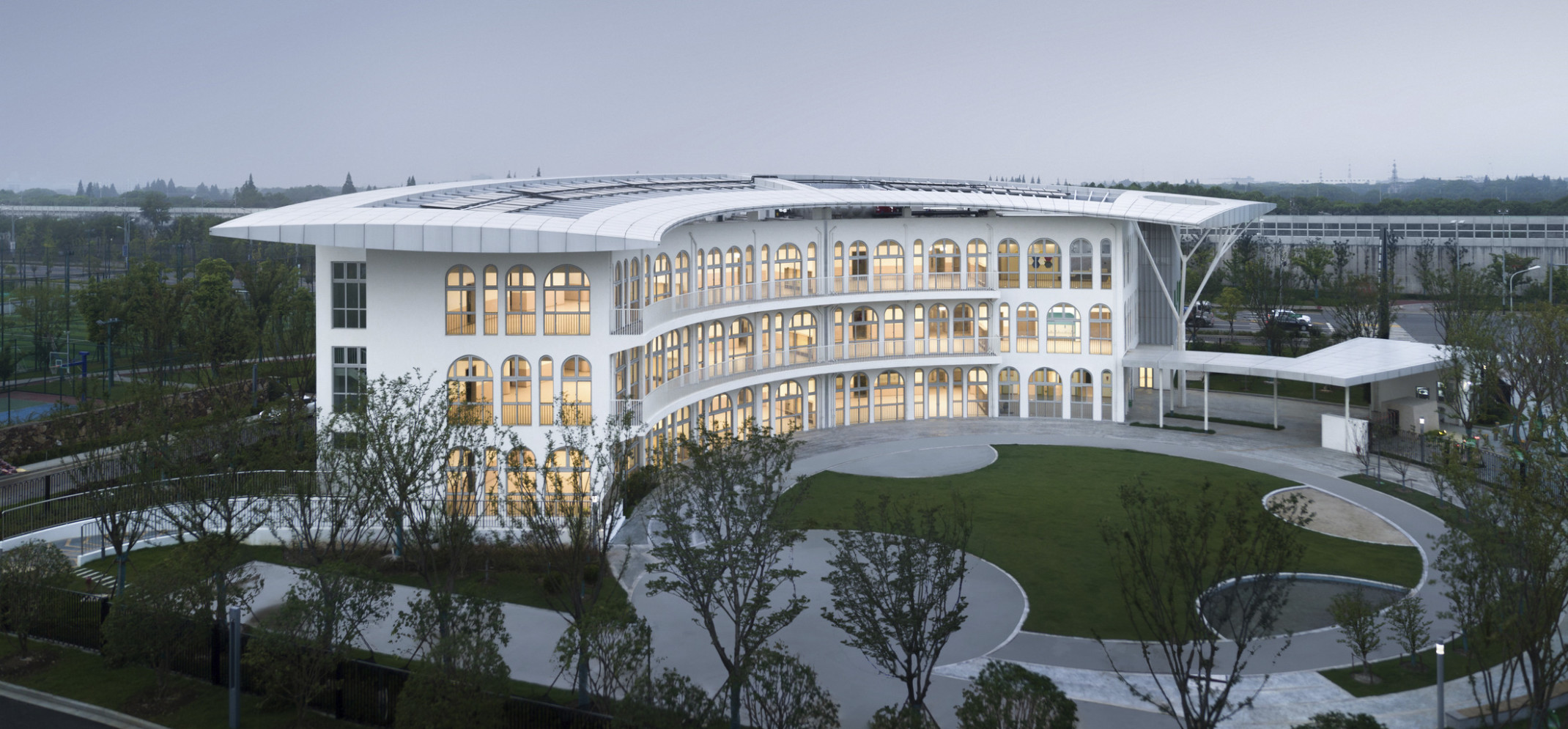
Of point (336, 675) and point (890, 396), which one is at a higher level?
point (890, 396)

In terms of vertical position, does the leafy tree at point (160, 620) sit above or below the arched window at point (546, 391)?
below

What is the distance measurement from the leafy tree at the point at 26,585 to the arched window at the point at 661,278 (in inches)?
761

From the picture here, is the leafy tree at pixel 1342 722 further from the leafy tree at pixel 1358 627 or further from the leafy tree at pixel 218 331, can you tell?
the leafy tree at pixel 218 331

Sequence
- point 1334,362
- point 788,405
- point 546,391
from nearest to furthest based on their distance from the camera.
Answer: point 546,391, point 1334,362, point 788,405

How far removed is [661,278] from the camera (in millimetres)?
38719

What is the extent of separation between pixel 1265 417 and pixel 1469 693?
29927mm

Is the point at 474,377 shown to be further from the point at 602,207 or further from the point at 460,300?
the point at 602,207

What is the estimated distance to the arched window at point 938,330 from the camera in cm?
4941

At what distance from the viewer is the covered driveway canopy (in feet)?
136

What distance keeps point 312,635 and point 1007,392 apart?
3555cm

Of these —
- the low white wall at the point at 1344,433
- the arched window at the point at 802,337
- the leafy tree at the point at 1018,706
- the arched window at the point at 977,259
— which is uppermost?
the arched window at the point at 977,259

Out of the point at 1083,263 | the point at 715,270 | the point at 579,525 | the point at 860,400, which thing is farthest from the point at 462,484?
the point at 1083,263

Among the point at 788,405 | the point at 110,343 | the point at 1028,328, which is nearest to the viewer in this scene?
the point at 788,405

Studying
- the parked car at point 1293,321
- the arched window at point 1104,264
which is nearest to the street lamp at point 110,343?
the arched window at point 1104,264
